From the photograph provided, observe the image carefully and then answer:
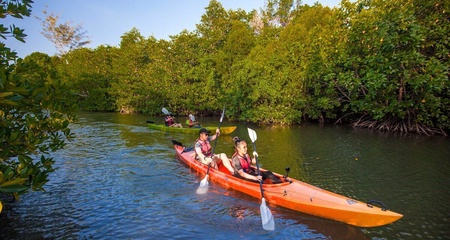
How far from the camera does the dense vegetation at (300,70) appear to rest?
14.8 m

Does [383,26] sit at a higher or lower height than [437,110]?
higher

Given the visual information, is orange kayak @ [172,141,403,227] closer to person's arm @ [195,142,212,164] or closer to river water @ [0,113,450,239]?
river water @ [0,113,450,239]

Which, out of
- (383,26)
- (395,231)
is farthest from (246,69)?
(395,231)

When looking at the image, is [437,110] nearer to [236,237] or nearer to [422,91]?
[422,91]

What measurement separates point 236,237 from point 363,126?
17.1 m

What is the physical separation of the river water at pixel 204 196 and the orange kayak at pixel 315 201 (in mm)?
170

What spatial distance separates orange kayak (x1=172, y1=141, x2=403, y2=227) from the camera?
17.2 feet

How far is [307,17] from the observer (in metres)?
25.9

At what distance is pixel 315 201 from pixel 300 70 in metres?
17.2

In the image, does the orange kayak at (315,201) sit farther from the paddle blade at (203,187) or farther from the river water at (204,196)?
the paddle blade at (203,187)

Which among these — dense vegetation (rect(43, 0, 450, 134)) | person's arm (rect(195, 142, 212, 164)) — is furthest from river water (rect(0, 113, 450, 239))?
dense vegetation (rect(43, 0, 450, 134))

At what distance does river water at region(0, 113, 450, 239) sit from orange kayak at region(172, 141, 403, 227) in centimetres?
17

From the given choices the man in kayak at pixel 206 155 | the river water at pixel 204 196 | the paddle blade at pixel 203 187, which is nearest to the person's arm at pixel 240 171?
the man in kayak at pixel 206 155

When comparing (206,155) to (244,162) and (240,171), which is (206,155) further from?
(240,171)
